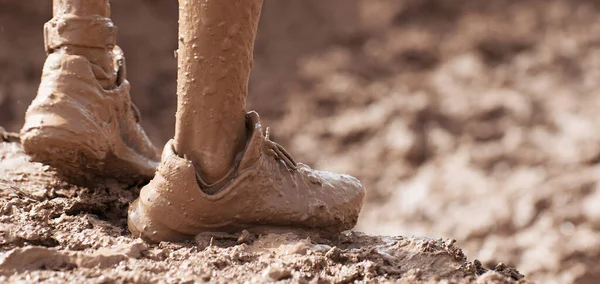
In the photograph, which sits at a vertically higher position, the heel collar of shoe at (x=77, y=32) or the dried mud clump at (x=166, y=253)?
the heel collar of shoe at (x=77, y=32)

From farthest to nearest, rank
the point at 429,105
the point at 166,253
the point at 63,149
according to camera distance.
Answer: the point at 429,105 < the point at 63,149 < the point at 166,253

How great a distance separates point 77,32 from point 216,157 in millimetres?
460

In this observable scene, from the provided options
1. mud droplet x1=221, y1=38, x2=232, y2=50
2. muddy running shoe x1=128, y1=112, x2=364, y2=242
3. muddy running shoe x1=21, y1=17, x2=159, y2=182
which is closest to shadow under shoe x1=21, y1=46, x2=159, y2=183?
muddy running shoe x1=21, y1=17, x2=159, y2=182

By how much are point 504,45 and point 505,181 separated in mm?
1402

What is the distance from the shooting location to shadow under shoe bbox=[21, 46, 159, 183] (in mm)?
1408

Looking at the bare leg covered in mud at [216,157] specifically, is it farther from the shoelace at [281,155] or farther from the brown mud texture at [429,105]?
Answer: the brown mud texture at [429,105]

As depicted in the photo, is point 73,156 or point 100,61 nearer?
point 73,156

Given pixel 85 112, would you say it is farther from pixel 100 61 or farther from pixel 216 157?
pixel 216 157

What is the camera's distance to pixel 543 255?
3166 mm

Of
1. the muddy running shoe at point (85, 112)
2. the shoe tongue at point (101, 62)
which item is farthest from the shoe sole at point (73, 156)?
the shoe tongue at point (101, 62)

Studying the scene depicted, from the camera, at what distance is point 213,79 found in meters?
1.33

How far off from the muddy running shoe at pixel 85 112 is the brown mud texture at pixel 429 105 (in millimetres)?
92

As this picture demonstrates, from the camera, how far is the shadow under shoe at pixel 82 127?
1.41m

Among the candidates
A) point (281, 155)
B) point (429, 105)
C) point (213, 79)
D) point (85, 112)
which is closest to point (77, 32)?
point (85, 112)
